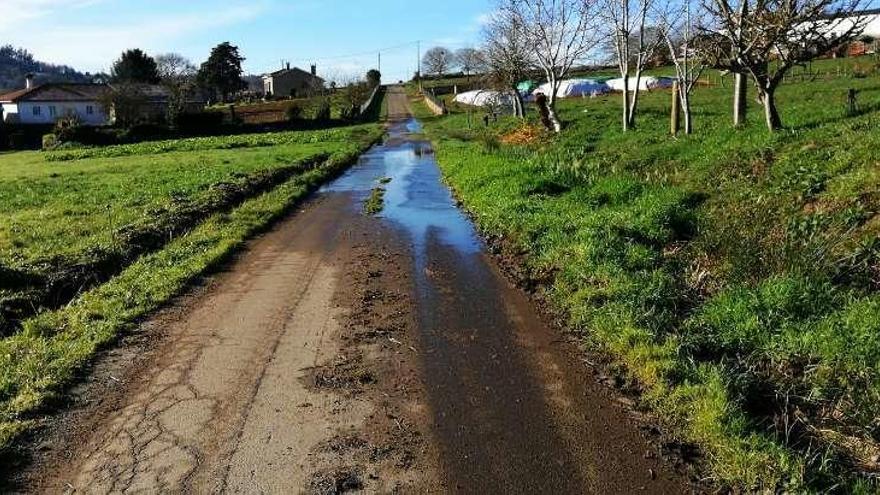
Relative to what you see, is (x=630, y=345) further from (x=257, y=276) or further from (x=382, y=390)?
(x=257, y=276)

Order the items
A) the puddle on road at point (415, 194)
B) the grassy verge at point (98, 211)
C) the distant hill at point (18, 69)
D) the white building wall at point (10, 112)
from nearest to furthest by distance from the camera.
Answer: the grassy verge at point (98, 211) → the puddle on road at point (415, 194) → the white building wall at point (10, 112) → the distant hill at point (18, 69)

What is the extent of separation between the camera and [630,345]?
628 centimetres

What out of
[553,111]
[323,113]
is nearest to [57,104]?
[323,113]

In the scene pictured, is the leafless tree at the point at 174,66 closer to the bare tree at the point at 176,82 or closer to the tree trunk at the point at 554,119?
the bare tree at the point at 176,82

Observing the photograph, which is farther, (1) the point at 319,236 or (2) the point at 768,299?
(1) the point at 319,236

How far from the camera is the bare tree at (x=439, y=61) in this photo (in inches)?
5020

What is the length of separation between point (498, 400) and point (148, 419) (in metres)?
2.77

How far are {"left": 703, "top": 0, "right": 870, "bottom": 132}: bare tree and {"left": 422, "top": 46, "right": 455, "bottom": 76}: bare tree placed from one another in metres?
115

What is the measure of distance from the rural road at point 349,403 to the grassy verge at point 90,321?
285 millimetres

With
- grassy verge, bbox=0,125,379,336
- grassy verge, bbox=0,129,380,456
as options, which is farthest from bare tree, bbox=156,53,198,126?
grassy verge, bbox=0,129,380,456

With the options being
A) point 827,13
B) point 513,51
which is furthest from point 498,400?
point 513,51

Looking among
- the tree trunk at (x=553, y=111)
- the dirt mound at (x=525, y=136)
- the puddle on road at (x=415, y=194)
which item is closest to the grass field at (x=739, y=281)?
the puddle on road at (x=415, y=194)

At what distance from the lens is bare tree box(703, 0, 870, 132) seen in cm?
1344

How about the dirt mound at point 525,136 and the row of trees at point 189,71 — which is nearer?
the dirt mound at point 525,136
